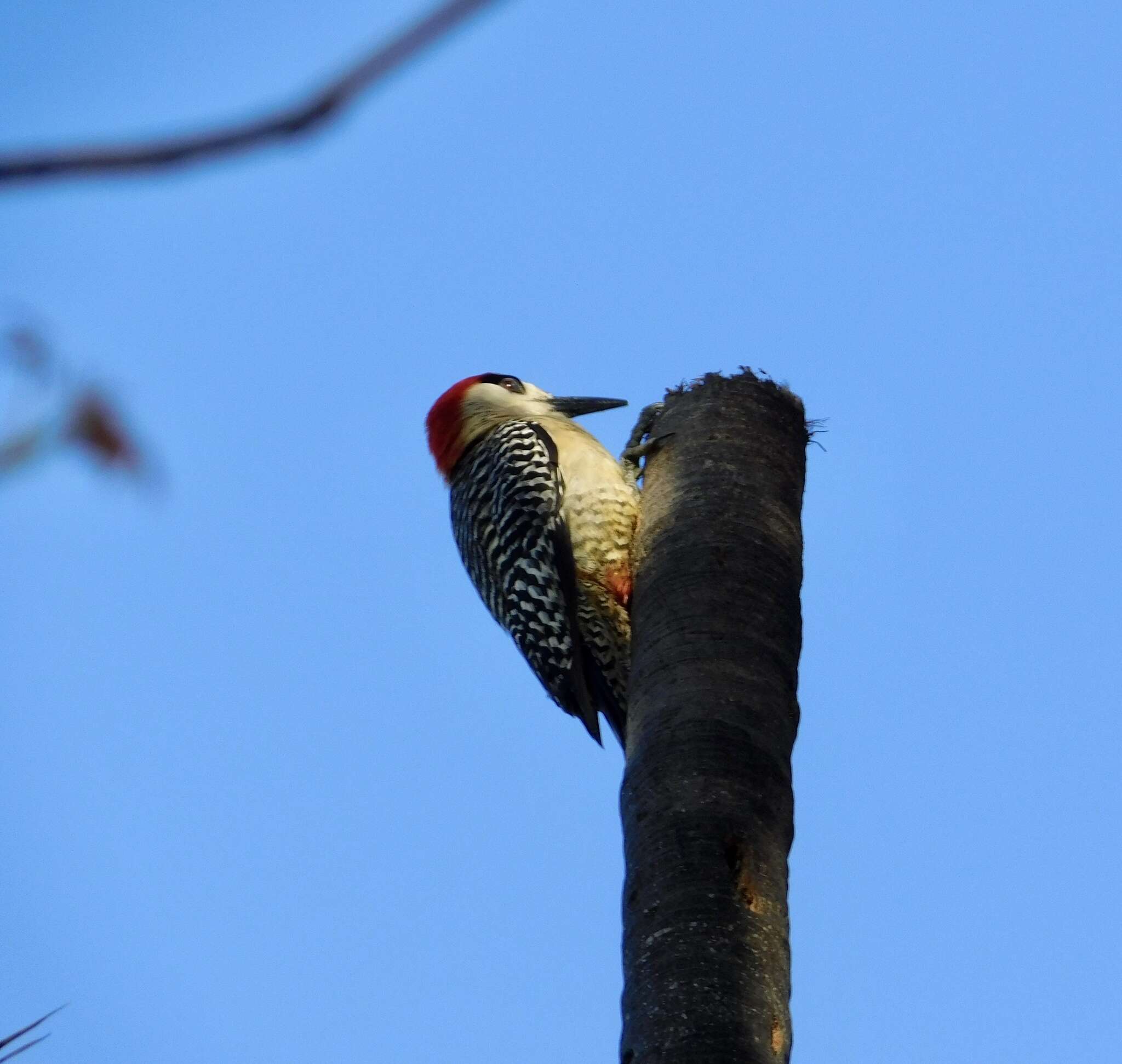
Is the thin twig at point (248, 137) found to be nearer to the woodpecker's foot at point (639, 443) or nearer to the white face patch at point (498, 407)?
the woodpecker's foot at point (639, 443)

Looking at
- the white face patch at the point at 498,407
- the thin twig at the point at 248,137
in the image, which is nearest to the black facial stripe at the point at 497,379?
the white face patch at the point at 498,407

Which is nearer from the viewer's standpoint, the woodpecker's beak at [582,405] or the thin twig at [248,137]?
the thin twig at [248,137]

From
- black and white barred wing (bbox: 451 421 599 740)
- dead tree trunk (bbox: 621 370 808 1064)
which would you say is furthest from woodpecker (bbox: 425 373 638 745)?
dead tree trunk (bbox: 621 370 808 1064)

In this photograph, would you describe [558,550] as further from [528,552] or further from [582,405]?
[582,405]

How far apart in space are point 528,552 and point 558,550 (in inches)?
10.2

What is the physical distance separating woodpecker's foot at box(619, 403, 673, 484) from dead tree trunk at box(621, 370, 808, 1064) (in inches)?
25.2

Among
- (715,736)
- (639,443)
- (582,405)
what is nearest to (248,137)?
(715,736)

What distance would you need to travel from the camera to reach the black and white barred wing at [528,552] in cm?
663

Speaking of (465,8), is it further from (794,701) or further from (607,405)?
(607,405)

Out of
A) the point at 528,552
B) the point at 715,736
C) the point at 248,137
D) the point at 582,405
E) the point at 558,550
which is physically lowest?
the point at 248,137

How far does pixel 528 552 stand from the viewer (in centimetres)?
694

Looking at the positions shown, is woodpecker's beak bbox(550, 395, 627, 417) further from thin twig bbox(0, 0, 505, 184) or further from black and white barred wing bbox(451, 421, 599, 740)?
thin twig bbox(0, 0, 505, 184)

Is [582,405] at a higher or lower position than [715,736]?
higher

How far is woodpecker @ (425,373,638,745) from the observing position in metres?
6.57
